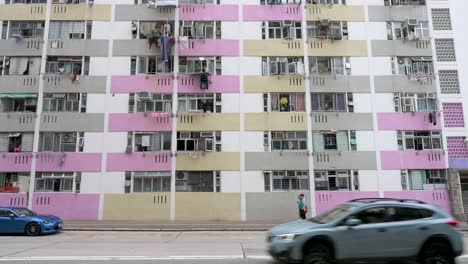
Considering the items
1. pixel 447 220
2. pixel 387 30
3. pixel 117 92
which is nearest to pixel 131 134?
pixel 117 92

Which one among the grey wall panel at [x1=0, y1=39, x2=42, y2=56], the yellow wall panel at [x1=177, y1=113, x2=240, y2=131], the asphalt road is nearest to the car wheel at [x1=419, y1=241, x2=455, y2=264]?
the asphalt road

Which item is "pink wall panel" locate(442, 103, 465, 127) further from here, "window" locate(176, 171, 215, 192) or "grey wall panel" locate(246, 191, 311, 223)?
"window" locate(176, 171, 215, 192)

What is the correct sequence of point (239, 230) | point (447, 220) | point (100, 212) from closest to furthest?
1. point (447, 220)
2. point (239, 230)
3. point (100, 212)

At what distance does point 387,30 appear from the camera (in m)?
28.5

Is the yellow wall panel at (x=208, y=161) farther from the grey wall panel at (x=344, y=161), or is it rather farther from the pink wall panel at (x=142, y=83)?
the grey wall panel at (x=344, y=161)

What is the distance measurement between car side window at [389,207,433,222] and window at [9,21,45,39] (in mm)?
26443

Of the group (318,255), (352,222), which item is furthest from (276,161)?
(318,255)

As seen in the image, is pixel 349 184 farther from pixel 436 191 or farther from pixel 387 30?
pixel 387 30

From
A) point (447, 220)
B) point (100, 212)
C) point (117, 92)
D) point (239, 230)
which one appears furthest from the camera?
point (117, 92)

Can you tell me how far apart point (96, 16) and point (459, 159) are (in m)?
25.6

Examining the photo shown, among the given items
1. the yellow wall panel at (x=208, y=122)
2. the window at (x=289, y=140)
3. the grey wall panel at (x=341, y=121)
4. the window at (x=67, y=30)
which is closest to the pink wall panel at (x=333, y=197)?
the window at (x=289, y=140)

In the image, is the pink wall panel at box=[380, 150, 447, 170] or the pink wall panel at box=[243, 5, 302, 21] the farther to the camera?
the pink wall panel at box=[243, 5, 302, 21]

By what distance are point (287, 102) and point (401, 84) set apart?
25.1 ft

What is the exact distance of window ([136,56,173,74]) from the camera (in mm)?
27750
